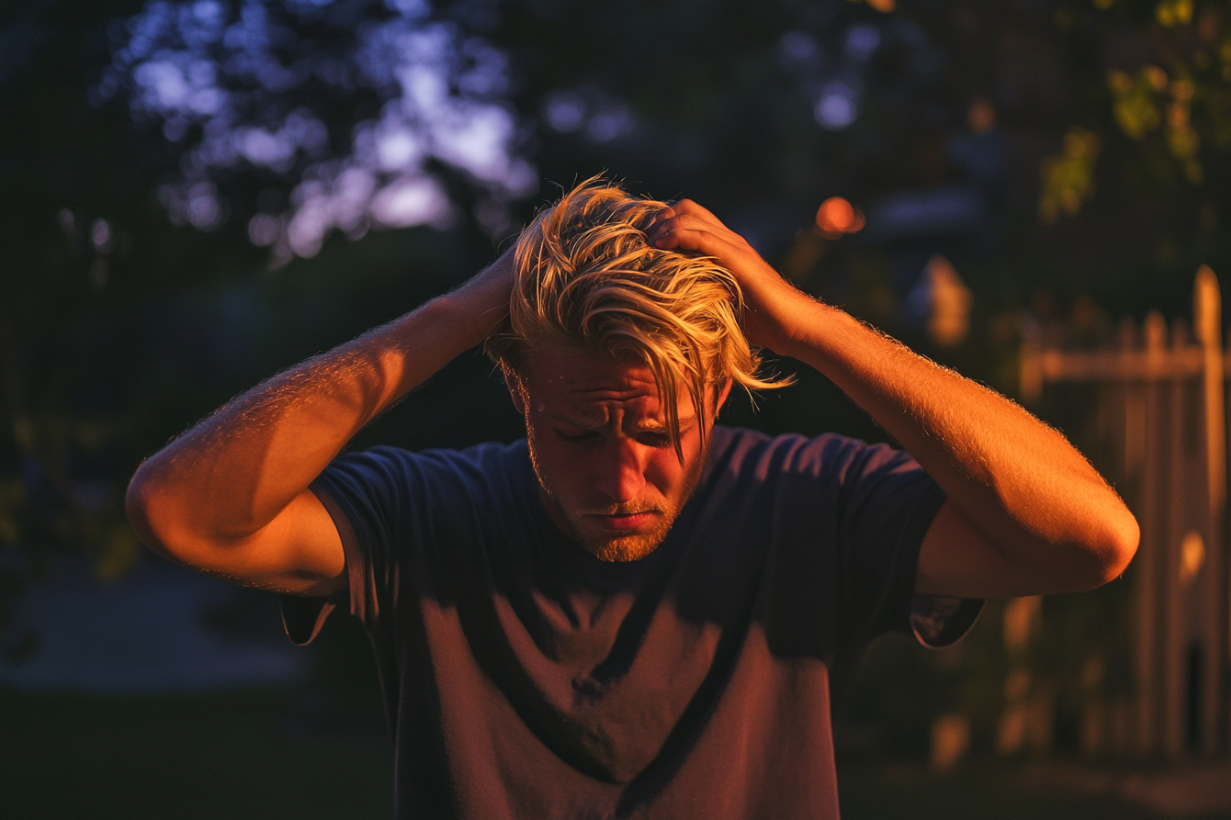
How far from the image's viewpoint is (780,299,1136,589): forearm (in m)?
1.72

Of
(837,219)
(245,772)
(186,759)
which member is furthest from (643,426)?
(837,219)

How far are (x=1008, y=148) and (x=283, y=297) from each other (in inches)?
368

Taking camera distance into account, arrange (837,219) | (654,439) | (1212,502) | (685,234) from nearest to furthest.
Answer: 1. (685,234)
2. (654,439)
3. (1212,502)
4. (837,219)

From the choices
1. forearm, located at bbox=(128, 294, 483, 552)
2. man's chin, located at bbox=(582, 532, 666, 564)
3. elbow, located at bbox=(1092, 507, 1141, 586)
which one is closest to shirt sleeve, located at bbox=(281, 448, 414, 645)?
forearm, located at bbox=(128, 294, 483, 552)

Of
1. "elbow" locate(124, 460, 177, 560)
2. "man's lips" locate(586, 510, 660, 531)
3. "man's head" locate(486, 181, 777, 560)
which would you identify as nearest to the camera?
"elbow" locate(124, 460, 177, 560)

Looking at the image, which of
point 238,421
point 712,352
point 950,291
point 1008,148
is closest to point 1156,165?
point 950,291

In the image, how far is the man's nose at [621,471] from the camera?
6.10 ft

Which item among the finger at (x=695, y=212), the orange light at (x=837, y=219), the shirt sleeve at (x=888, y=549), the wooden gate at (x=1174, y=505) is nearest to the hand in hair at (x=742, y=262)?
the finger at (x=695, y=212)

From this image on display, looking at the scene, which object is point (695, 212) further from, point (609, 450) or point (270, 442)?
point (270, 442)

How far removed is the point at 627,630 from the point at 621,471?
0.96 ft

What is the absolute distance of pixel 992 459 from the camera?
1718 millimetres

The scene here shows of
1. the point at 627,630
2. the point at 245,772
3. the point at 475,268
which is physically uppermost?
the point at 627,630

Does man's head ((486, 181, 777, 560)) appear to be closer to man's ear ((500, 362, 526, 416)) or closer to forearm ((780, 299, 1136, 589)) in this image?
man's ear ((500, 362, 526, 416))

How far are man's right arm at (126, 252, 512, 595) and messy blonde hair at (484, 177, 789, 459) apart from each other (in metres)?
0.10
